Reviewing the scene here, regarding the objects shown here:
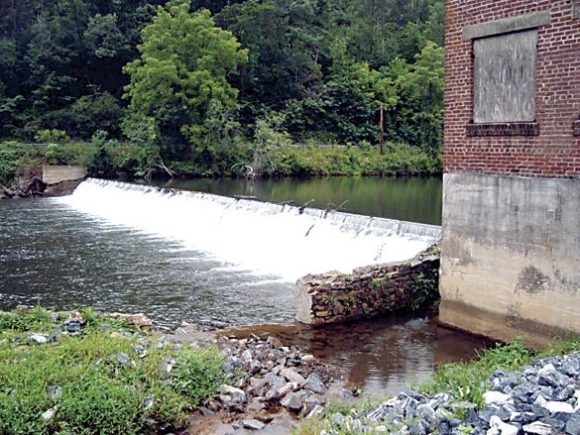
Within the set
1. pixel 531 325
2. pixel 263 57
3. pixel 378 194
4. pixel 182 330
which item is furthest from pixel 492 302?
pixel 263 57

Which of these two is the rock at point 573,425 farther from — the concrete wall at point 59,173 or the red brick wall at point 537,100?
the concrete wall at point 59,173

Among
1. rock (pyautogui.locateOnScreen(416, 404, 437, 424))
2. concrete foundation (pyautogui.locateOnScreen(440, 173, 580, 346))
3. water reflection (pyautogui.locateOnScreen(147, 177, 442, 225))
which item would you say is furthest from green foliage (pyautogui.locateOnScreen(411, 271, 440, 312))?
water reflection (pyautogui.locateOnScreen(147, 177, 442, 225))

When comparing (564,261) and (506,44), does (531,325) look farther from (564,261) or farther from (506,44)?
(506,44)

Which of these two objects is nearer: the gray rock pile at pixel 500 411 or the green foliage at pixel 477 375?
the gray rock pile at pixel 500 411

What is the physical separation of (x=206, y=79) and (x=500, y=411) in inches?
1482

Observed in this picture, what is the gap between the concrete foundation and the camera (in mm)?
8234

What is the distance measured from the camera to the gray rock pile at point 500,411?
4.66 m

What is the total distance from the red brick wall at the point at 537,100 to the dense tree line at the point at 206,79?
105 feet

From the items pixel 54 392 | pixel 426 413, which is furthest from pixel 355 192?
pixel 426 413

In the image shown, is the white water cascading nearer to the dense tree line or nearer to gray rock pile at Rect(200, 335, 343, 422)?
gray rock pile at Rect(200, 335, 343, 422)

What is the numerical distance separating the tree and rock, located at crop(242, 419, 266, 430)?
35.1 metres

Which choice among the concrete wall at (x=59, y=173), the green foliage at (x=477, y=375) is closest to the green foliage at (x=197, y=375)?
the green foliage at (x=477, y=375)

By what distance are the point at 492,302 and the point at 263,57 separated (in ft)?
146

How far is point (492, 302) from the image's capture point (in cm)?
926
